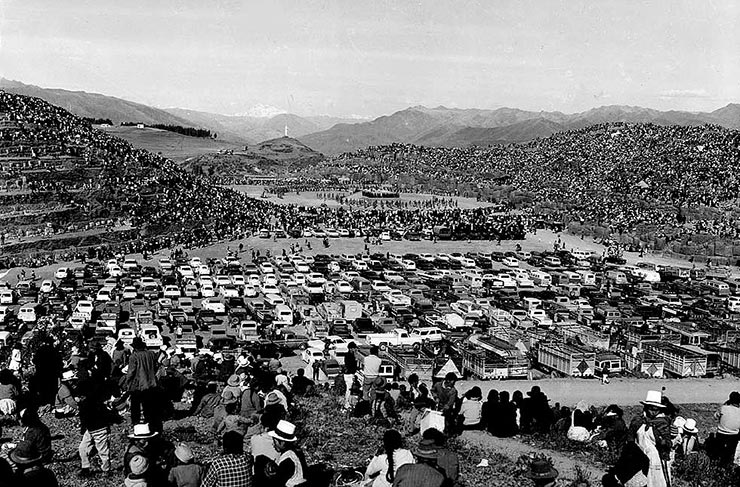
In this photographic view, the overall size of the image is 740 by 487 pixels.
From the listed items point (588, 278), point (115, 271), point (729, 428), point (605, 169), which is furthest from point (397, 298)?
point (605, 169)

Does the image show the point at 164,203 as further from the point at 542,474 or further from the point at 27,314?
the point at 542,474

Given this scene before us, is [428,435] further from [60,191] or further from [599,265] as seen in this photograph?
[60,191]

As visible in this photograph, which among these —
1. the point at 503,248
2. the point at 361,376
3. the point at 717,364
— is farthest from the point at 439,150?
the point at 361,376

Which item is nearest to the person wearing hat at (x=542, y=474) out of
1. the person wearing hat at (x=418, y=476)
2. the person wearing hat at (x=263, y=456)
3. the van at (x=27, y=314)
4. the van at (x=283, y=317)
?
the person wearing hat at (x=418, y=476)

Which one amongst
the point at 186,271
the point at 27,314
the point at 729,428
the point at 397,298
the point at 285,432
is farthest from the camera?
the point at 186,271

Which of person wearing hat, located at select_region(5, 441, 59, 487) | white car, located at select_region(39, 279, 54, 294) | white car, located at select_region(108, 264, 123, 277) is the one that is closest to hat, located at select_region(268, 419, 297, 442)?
person wearing hat, located at select_region(5, 441, 59, 487)

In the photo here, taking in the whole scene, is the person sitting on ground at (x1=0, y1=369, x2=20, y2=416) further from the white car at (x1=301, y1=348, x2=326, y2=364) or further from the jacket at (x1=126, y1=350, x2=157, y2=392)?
the white car at (x1=301, y1=348, x2=326, y2=364)

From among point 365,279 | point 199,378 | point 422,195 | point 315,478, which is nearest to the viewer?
point 315,478
